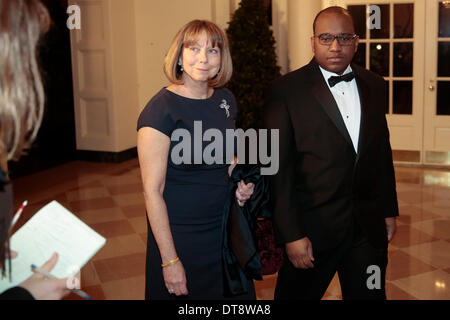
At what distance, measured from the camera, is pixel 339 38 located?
228cm

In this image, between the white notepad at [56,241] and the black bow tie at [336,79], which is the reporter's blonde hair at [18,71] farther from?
the black bow tie at [336,79]

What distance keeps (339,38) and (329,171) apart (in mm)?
566

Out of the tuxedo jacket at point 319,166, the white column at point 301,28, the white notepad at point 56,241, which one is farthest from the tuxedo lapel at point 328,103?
the white column at point 301,28

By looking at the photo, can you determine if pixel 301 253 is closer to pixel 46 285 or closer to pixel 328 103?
pixel 328 103

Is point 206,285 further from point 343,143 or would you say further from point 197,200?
point 343,143

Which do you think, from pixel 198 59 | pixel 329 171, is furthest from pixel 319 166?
pixel 198 59

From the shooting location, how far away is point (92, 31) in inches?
317

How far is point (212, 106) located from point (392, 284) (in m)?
2.23

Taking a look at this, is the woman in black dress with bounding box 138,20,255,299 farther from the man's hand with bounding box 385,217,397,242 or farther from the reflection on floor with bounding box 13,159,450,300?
the reflection on floor with bounding box 13,159,450,300

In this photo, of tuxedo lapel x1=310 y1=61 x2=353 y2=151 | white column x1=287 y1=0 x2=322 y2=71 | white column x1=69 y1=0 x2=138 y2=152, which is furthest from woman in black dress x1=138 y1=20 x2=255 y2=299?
white column x1=69 y1=0 x2=138 y2=152

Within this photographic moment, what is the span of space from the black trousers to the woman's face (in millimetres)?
929

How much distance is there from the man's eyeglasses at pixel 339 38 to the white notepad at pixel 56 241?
141 centimetres

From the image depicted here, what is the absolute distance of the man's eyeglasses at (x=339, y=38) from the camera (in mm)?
2279

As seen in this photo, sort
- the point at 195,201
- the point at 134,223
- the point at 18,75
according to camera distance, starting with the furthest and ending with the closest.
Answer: the point at 134,223 < the point at 195,201 < the point at 18,75
